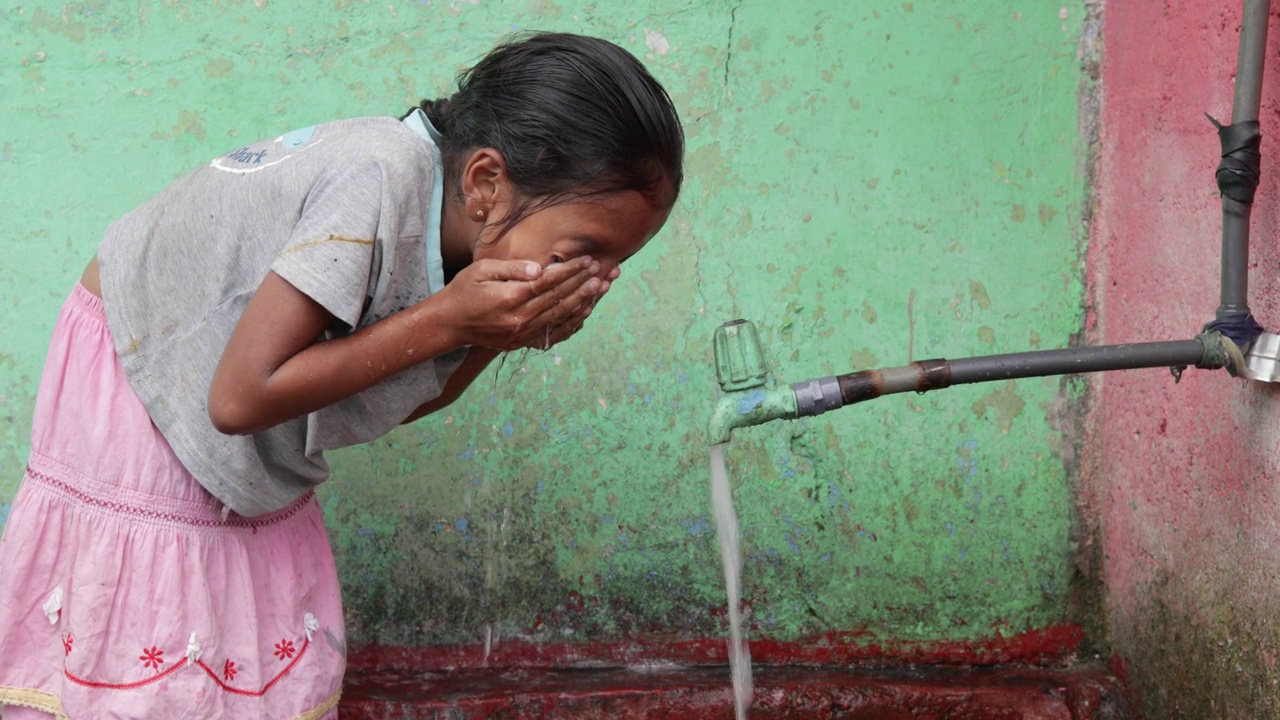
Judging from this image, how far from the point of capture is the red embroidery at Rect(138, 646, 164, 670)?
152 centimetres

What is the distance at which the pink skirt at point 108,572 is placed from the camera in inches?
59.7

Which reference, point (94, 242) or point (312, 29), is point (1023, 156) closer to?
point (312, 29)

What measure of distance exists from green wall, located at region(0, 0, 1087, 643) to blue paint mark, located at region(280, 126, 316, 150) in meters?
0.84

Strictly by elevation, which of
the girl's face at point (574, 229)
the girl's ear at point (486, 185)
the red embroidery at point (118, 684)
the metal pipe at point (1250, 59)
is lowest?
the red embroidery at point (118, 684)

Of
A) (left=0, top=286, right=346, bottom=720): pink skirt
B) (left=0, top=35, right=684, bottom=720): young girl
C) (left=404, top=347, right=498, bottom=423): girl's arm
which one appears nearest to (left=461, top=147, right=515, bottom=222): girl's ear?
(left=0, top=35, right=684, bottom=720): young girl

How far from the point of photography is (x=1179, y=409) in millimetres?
2088

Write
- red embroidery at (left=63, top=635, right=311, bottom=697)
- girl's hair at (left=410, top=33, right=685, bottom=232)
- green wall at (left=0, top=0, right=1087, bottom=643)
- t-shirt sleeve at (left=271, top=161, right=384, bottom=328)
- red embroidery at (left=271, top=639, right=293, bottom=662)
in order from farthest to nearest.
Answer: green wall at (left=0, top=0, right=1087, bottom=643), red embroidery at (left=271, top=639, right=293, bottom=662), red embroidery at (left=63, top=635, right=311, bottom=697), girl's hair at (left=410, top=33, right=685, bottom=232), t-shirt sleeve at (left=271, top=161, right=384, bottom=328)

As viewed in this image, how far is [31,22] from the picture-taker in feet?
7.46

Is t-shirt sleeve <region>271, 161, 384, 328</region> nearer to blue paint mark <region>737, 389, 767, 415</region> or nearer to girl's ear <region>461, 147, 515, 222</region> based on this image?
girl's ear <region>461, 147, 515, 222</region>

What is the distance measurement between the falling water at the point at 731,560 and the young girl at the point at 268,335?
0.37 metres

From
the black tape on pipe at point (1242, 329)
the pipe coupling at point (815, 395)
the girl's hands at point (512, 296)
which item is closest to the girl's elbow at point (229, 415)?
the girl's hands at point (512, 296)

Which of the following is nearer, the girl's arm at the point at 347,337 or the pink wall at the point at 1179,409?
the girl's arm at the point at 347,337

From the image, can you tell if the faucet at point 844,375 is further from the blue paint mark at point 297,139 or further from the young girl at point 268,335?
the blue paint mark at point 297,139

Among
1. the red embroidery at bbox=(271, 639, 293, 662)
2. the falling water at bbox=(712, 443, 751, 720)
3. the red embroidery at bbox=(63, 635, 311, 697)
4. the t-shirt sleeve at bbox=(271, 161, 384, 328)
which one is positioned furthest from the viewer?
the falling water at bbox=(712, 443, 751, 720)
